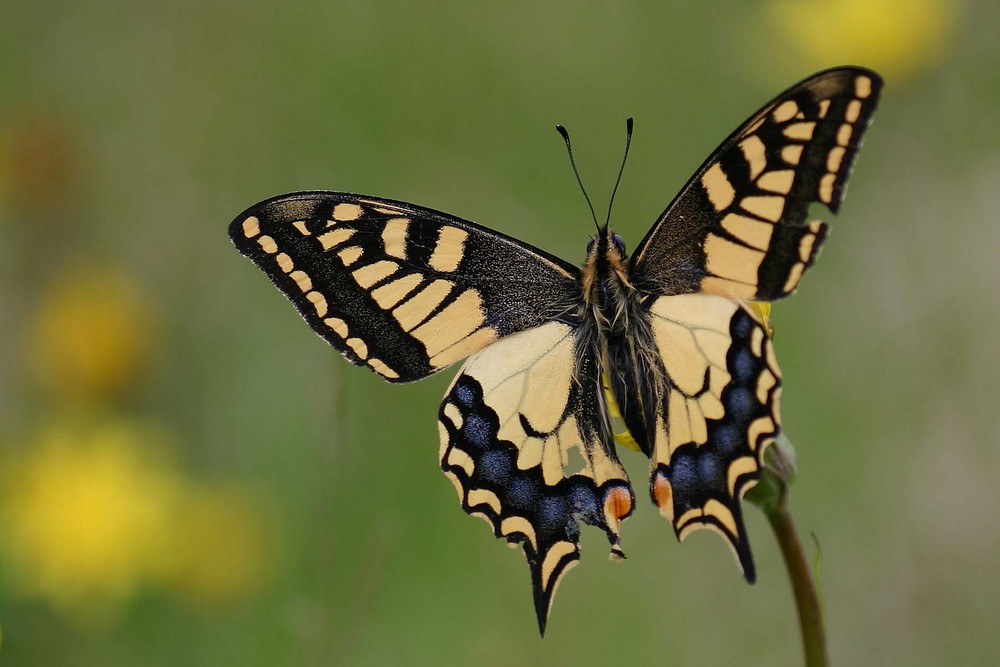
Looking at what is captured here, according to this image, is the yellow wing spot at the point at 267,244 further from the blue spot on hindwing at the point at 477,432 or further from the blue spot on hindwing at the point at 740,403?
the blue spot on hindwing at the point at 740,403

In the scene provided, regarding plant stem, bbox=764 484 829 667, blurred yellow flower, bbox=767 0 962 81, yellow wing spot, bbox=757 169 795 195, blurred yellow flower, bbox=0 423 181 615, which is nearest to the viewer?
plant stem, bbox=764 484 829 667

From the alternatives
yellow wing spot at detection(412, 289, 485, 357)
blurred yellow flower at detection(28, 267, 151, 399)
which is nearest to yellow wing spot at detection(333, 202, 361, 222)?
yellow wing spot at detection(412, 289, 485, 357)

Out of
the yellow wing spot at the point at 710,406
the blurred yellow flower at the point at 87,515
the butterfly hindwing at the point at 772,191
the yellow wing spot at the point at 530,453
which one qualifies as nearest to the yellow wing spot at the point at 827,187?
the butterfly hindwing at the point at 772,191

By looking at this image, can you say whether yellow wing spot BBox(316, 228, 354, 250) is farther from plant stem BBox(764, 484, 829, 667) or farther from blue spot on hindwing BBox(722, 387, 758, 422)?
plant stem BBox(764, 484, 829, 667)

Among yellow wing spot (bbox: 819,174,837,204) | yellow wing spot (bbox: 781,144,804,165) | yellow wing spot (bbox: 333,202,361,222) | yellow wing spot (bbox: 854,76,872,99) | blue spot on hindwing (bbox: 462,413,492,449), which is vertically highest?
yellow wing spot (bbox: 854,76,872,99)

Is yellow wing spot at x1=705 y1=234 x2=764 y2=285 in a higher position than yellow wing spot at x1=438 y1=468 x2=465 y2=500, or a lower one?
higher

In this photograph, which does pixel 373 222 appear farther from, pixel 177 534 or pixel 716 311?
pixel 177 534

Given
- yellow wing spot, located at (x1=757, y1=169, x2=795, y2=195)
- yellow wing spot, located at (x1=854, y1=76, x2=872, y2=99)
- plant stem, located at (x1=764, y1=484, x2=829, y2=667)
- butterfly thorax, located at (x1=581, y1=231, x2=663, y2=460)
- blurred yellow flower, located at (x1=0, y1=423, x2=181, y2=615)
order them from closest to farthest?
1. plant stem, located at (x1=764, y1=484, x2=829, y2=667)
2. yellow wing spot, located at (x1=854, y1=76, x2=872, y2=99)
3. yellow wing spot, located at (x1=757, y1=169, x2=795, y2=195)
4. butterfly thorax, located at (x1=581, y1=231, x2=663, y2=460)
5. blurred yellow flower, located at (x1=0, y1=423, x2=181, y2=615)
